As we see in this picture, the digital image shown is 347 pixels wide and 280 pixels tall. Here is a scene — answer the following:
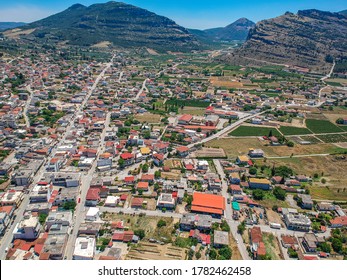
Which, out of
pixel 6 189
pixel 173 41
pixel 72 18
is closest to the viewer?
pixel 6 189

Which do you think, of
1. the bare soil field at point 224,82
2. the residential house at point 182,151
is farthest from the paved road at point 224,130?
the bare soil field at point 224,82

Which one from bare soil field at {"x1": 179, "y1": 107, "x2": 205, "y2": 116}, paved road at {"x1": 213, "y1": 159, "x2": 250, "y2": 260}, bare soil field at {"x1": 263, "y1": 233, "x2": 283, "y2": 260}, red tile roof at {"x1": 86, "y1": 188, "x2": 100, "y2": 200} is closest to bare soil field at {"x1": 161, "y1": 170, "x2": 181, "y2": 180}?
paved road at {"x1": 213, "y1": 159, "x2": 250, "y2": 260}

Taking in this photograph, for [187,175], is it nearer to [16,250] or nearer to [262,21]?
[16,250]

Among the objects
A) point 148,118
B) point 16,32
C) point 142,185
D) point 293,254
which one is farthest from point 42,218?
point 16,32

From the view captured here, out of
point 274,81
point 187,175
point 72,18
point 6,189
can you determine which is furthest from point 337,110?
point 72,18

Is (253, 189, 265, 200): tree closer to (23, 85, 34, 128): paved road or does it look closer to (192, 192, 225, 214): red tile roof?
(192, 192, 225, 214): red tile roof

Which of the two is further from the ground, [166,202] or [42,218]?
[166,202]

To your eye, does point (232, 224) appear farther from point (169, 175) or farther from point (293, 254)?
point (169, 175)

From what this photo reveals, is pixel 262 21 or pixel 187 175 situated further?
pixel 262 21
